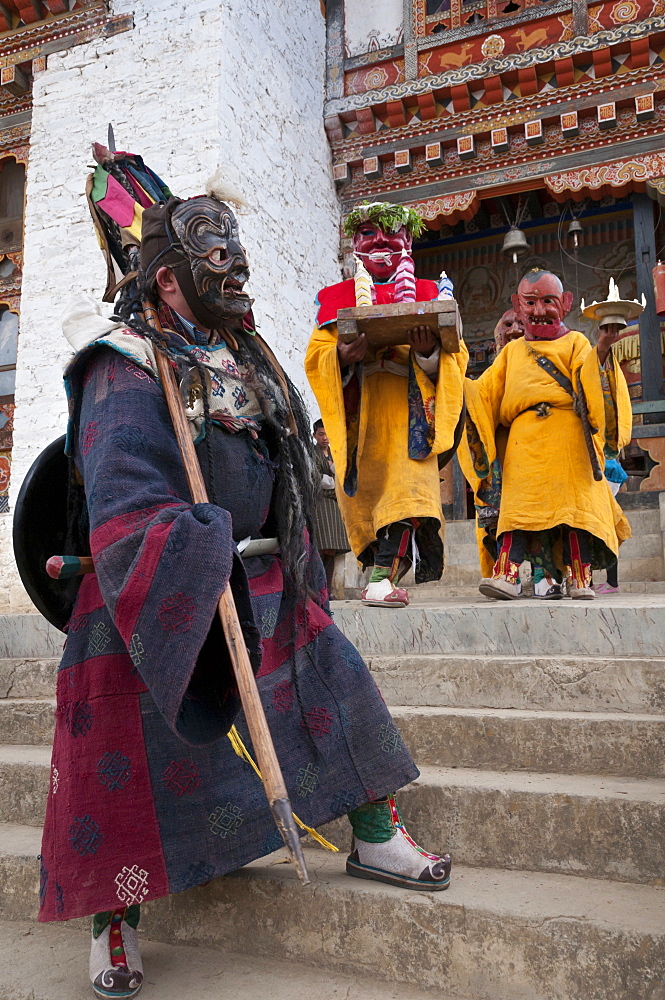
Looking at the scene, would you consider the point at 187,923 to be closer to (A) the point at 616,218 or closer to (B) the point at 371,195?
(B) the point at 371,195

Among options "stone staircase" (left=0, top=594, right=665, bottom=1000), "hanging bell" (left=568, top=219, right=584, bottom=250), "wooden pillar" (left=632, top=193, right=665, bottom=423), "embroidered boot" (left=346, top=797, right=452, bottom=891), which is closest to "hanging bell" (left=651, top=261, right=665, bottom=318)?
"wooden pillar" (left=632, top=193, right=665, bottom=423)

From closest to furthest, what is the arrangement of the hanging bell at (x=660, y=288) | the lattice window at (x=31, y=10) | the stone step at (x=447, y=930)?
the stone step at (x=447, y=930) → the lattice window at (x=31, y=10) → the hanging bell at (x=660, y=288)

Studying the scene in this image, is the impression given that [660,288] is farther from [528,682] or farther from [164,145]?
[528,682]

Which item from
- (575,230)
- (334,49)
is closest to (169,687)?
(334,49)

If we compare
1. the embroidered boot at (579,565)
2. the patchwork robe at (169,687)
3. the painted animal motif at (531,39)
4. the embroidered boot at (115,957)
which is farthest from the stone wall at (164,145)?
the embroidered boot at (115,957)

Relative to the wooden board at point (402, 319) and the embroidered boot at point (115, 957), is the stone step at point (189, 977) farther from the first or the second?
the wooden board at point (402, 319)

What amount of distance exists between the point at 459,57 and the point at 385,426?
5202mm

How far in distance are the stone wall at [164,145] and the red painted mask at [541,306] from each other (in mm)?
2514

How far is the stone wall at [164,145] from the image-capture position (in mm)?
6523

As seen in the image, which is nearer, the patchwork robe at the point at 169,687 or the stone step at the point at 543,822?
the patchwork robe at the point at 169,687

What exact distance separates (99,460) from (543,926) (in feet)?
4.12

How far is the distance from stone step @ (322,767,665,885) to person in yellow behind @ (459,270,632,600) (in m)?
2.15

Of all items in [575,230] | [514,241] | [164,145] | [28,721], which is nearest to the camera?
[28,721]

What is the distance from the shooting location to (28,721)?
3.06 metres
